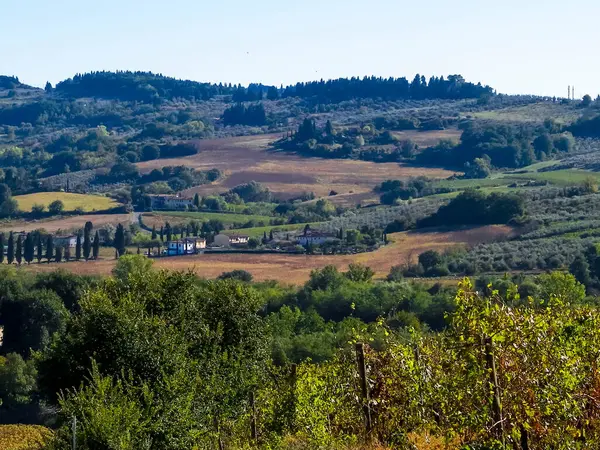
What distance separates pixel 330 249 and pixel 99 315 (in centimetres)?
9391

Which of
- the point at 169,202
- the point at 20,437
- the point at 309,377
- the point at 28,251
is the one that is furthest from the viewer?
the point at 169,202

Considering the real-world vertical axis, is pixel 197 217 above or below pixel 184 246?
below

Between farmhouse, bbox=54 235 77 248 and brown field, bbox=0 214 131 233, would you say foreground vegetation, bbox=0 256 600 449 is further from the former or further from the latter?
brown field, bbox=0 214 131 233

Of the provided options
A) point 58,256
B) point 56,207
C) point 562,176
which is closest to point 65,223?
point 56,207

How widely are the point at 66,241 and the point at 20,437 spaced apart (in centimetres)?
9871

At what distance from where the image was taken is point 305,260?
112562 millimetres

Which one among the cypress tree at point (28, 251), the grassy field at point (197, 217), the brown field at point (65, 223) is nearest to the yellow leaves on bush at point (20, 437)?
the cypress tree at point (28, 251)

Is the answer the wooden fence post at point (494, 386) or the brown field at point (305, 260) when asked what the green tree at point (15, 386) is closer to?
the brown field at point (305, 260)

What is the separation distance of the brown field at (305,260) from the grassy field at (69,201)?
5265cm

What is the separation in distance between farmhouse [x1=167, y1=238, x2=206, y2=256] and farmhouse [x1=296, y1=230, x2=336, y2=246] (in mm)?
11481

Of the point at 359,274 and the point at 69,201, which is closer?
the point at 359,274

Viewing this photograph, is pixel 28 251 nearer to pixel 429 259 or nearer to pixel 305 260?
pixel 305 260

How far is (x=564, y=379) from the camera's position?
43.3 ft

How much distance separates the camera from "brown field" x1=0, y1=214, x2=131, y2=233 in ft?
486
